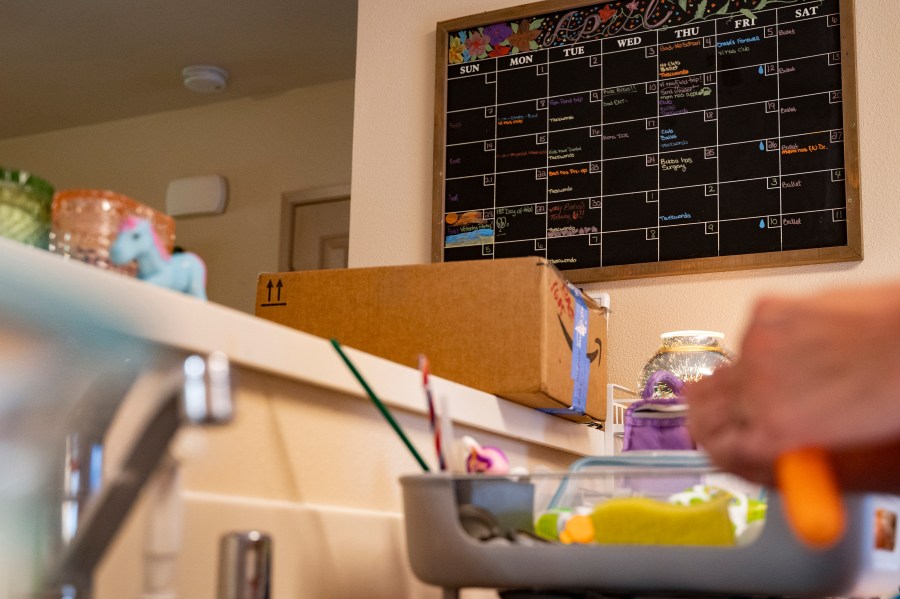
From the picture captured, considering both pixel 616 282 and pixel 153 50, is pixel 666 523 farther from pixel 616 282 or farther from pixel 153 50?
pixel 153 50

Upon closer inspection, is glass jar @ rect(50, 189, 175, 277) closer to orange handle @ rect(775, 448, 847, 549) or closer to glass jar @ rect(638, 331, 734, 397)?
orange handle @ rect(775, 448, 847, 549)

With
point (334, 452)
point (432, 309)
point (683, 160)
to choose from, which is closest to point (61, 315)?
point (334, 452)

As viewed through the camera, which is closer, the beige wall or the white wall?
the white wall

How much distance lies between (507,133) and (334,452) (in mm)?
1410

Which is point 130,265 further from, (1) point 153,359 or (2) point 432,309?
(2) point 432,309

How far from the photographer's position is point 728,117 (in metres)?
2.02

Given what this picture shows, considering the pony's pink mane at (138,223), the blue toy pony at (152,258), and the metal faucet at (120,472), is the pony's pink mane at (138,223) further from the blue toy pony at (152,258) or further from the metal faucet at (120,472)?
the metal faucet at (120,472)

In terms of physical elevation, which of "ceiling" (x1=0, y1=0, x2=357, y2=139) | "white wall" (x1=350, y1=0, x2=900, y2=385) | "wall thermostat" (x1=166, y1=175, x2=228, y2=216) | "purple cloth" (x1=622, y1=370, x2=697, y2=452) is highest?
"ceiling" (x1=0, y1=0, x2=357, y2=139)

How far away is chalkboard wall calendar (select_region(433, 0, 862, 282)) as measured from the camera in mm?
1925

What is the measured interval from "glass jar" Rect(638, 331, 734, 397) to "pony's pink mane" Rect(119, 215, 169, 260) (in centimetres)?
107

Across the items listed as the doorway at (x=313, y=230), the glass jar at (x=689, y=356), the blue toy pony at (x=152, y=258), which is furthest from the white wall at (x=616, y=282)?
the doorway at (x=313, y=230)

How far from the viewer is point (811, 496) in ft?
1.24

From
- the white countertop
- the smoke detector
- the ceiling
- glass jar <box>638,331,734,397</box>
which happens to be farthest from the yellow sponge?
the smoke detector

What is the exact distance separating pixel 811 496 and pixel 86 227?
575mm
